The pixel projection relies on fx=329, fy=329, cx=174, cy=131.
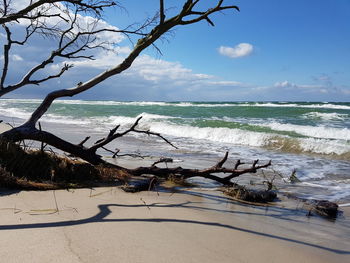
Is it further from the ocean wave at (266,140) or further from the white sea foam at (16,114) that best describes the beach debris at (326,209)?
the white sea foam at (16,114)

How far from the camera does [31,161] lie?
14.3 feet

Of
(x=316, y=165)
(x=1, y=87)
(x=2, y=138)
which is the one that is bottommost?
(x=316, y=165)

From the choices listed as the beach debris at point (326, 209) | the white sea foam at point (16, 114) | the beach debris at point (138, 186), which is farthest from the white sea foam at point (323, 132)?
the white sea foam at point (16, 114)

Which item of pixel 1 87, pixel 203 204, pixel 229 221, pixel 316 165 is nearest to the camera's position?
pixel 229 221

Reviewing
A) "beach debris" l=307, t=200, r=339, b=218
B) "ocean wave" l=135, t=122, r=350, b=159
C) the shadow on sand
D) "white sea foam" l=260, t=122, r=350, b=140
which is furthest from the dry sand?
"white sea foam" l=260, t=122, r=350, b=140

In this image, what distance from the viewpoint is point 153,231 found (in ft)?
9.09

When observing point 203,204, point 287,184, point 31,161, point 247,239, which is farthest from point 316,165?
point 31,161

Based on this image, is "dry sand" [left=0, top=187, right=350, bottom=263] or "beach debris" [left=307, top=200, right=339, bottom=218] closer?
"dry sand" [left=0, top=187, right=350, bottom=263]

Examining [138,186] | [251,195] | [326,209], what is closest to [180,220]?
[138,186]

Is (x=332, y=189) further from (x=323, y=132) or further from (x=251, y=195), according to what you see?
(x=323, y=132)

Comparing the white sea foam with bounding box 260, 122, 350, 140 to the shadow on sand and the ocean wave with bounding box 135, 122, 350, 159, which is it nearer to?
the ocean wave with bounding box 135, 122, 350, 159

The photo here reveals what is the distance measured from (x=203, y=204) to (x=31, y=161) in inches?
91.9

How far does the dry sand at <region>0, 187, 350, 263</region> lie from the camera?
2.28 meters

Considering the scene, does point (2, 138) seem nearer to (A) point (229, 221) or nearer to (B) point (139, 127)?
(A) point (229, 221)
